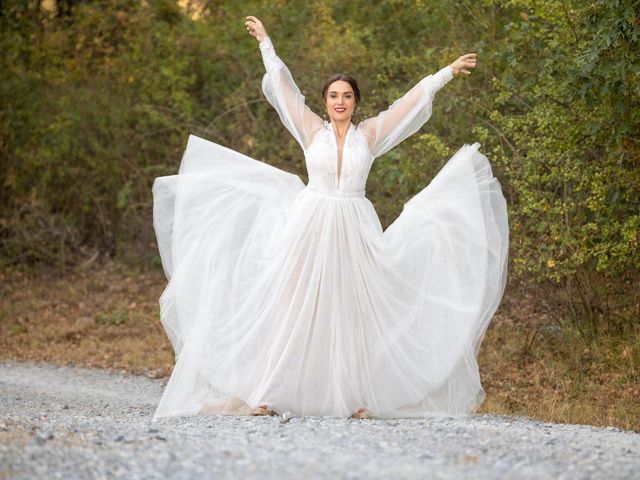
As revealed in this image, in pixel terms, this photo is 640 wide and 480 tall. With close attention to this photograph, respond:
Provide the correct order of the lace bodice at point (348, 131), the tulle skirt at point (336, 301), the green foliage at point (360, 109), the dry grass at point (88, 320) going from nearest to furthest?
the tulle skirt at point (336, 301) < the lace bodice at point (348, 131) < the green foliage at point (360, 109) < the dry grass at point (88, 320)

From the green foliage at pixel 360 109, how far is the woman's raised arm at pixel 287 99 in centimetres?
201

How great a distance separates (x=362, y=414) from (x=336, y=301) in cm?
73

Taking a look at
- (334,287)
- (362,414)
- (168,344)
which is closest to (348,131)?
(334,287)

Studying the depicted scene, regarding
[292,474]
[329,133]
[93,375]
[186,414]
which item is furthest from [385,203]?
[292,474]

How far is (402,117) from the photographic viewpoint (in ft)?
22.0

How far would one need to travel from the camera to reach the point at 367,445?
15.8 feet

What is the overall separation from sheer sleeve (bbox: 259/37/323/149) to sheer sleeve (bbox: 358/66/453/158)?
343mm

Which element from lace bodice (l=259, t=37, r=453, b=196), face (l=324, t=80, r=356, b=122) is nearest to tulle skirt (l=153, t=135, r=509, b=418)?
lace bodice (l=259, t=37, r=453, b=196)

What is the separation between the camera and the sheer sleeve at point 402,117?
6.69 meters

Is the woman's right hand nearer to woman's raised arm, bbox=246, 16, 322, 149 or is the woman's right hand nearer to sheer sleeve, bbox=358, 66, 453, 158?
woman's raised arm, bbox=246, 16, 322, 149

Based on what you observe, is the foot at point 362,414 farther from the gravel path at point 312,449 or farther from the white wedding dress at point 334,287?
the gravel path at point 312,449

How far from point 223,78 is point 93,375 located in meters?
5.94

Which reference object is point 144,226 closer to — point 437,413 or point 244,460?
point 437,413

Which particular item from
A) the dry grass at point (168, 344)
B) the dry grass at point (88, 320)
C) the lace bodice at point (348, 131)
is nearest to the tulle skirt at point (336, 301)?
the lace bodice at point (348, 131)
